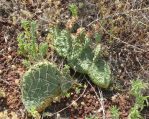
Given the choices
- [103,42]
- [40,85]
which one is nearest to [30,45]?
[40,85]

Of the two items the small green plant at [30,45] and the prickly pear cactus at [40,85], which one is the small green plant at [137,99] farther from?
the small green plant at [30,45]

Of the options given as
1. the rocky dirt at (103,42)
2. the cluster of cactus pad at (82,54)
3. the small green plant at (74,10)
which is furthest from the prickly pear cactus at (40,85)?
the small green plant at (74,10)

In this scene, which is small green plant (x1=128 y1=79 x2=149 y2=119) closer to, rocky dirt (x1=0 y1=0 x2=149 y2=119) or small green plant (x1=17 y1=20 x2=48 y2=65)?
rocky dirt (x1=0 y1=0 x2=149 y2=119)

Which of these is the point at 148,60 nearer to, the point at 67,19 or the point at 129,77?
the point at 129,77

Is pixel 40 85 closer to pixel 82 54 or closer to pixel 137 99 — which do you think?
pixel 82 54

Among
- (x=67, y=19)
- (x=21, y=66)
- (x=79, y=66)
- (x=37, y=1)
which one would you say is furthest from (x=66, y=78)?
(x=37, y=1)
